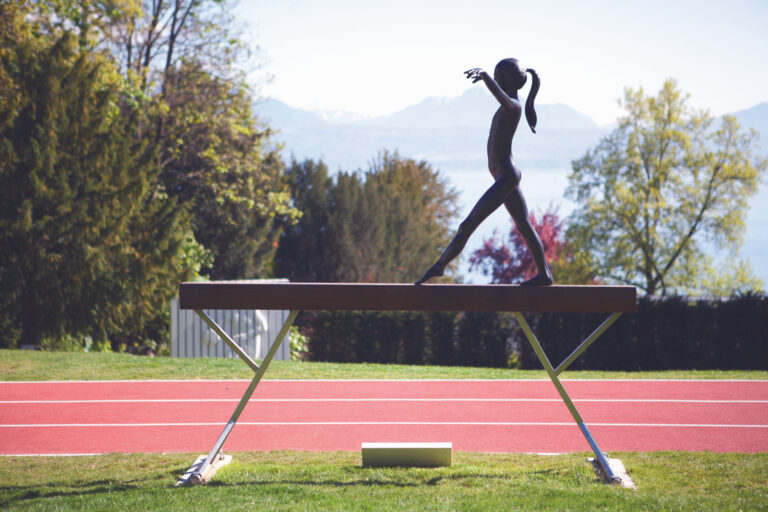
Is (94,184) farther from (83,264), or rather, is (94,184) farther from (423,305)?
(423,305)

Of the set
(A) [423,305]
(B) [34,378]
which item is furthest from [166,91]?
(A) [423,305]

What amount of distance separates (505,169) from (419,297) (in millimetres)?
1251

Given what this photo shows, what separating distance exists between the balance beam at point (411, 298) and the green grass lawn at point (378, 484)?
0.39 m

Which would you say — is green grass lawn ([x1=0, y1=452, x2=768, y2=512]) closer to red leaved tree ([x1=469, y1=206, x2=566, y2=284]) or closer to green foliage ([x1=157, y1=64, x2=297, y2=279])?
green foliage ([x1=157, y1=64, x2=297, y2=279])

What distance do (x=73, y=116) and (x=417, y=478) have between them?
1461cm

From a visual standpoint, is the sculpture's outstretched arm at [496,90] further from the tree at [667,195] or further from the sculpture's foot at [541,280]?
the tree at [667,195]

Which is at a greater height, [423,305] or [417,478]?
[423,305]

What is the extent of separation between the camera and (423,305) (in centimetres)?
610

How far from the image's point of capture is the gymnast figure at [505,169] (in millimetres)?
5969

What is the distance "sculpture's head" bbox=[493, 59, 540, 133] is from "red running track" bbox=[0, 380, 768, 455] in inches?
136

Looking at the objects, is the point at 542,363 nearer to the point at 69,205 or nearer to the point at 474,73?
the point at 474,73

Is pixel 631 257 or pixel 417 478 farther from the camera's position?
→ pixel 631 257

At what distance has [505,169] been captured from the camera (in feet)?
19.6

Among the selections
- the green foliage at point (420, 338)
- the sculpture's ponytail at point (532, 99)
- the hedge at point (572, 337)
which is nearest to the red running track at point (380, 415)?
the sculpture's ponytail at point (532, 99)
